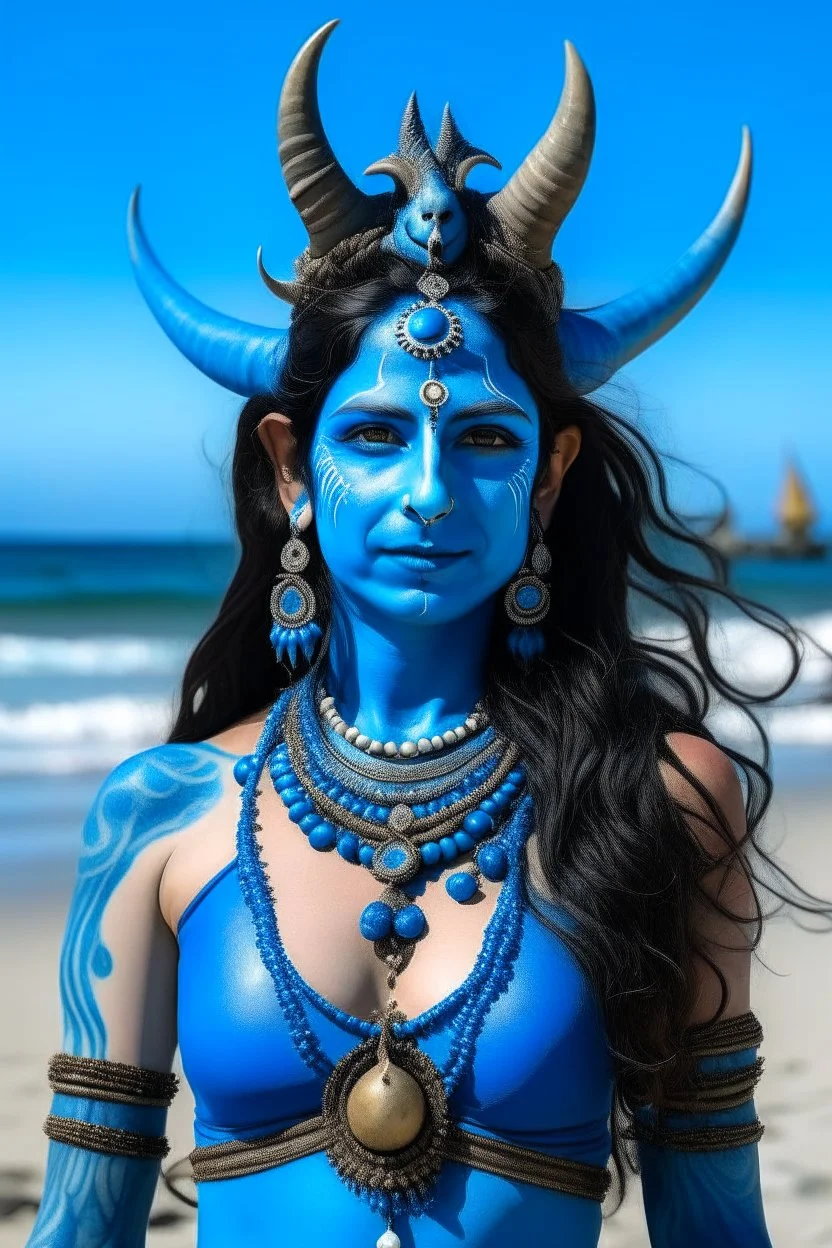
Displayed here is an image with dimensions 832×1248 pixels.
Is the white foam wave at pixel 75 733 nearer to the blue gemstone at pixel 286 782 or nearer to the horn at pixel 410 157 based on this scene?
the blue gemstone at pixel 286 782

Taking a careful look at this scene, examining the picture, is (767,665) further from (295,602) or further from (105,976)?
(105,976)

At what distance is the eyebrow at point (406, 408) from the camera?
2.73 metres

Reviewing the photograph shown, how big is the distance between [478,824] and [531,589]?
0.43m

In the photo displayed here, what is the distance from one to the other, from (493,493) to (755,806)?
90 cm

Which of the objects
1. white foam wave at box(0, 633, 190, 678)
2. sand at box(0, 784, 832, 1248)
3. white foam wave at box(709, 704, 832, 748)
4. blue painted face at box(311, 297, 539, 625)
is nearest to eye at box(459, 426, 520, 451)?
blue painted face at box(311, 297, 539, 625)

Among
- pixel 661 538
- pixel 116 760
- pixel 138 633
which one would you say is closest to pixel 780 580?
pixel 138 633

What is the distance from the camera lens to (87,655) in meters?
20.7

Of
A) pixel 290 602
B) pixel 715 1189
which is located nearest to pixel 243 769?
pixel 290 602

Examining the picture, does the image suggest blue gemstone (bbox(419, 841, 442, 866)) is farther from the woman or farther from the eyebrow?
the eyebrow

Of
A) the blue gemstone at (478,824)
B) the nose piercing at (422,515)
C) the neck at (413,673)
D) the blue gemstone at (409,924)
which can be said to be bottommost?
the blue gemstone at (409,924)

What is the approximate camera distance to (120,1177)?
2828mm

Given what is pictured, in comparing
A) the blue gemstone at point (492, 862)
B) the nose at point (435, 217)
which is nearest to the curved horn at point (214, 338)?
the nose at point (435, 217)

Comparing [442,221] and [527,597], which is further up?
[442,221]

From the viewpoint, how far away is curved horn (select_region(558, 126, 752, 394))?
9.69 feet
